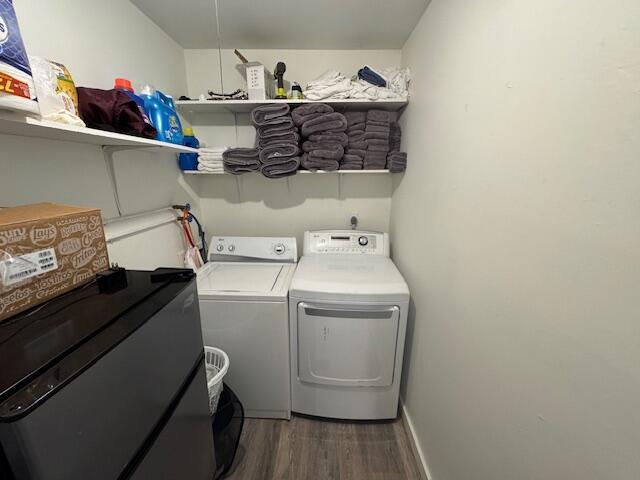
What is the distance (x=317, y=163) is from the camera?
5.53 feet

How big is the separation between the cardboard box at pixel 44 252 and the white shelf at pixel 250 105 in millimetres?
1149

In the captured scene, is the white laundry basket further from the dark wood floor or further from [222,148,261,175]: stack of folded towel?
[222,148,261,175]: stack of folded towel

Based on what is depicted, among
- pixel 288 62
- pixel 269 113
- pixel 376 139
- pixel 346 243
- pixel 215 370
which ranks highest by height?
pixel 288 62

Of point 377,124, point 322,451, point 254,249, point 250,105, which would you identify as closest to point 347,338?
point 322,451

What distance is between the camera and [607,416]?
1.64ft

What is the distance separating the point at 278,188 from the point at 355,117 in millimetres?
781

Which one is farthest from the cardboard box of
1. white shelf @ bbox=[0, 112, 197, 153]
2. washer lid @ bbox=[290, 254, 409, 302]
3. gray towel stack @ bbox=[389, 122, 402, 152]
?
gray towel stack @ bbox=[389, 122, 402, 152]

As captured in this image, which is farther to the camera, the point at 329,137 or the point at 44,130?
the point at 329,137

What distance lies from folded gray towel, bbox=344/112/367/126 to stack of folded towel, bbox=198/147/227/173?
0.86 metres

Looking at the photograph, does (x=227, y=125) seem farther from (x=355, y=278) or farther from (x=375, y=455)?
(x=375, y=455)

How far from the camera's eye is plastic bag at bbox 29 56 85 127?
73 cm

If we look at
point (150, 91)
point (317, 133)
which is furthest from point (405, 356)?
point (150, 91)

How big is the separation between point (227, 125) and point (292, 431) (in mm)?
2171

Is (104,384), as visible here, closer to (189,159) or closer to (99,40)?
(99,40)
